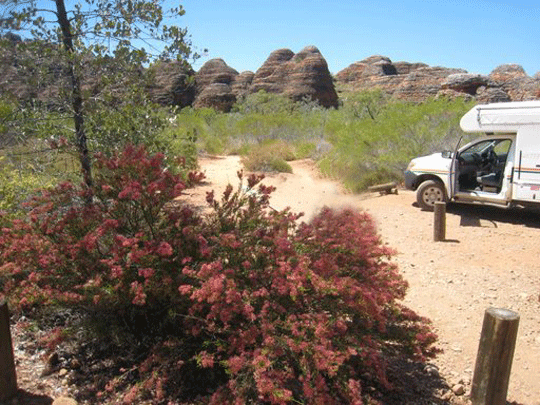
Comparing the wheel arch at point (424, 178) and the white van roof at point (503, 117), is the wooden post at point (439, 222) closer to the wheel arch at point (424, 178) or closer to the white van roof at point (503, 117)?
the white van roof at point (503, 117)

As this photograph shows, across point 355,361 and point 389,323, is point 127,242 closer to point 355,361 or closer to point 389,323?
point 355,361

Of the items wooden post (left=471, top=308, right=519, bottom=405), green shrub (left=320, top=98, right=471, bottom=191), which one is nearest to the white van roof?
green shrub (left=320, top=98, right=471, bottom=191)

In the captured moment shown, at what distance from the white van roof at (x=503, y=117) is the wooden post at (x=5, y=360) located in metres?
8.83

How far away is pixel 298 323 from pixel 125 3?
4232 millimetres

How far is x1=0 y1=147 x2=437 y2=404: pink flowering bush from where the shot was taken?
328 centimetres

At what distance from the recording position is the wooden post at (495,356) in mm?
3602

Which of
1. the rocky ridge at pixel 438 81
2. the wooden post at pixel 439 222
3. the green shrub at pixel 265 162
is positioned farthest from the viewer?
the rocky ridge at pixel 438 81

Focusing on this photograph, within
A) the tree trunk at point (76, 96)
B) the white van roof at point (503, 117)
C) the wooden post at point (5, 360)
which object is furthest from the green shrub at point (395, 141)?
the wooden post at point (5, 360)

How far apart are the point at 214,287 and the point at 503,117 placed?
8.09 meters

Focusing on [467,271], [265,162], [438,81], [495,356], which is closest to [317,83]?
[438,81]

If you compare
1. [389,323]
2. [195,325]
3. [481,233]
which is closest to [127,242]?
[195,325]

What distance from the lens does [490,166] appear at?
425 inches

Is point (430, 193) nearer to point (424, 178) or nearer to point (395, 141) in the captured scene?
point (424, 178)

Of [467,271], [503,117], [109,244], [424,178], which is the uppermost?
[503,117]
